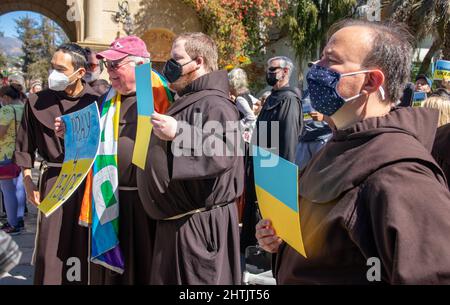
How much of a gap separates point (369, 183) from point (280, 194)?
0.32 meters

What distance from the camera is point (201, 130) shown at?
9.07 feet

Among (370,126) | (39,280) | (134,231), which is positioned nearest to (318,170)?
(370,126)

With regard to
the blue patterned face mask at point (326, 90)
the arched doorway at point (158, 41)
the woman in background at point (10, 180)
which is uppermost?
the arched doorway at point (158, 41)

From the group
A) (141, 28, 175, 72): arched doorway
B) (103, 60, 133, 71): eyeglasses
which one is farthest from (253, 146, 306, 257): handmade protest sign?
(141, 28, 175, 72): arched doorway

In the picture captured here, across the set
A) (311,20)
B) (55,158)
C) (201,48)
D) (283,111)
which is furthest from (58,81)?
(311,20)

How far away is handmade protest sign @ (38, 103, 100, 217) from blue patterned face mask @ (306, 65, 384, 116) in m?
1.71

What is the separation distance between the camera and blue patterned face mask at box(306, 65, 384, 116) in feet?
5.74

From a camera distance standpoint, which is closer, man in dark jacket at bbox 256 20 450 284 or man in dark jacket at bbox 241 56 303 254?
man in dark jacket at bbox 256 20 450 284

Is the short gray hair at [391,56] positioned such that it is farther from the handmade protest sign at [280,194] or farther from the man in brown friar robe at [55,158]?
the man in brown friar robe at [55,158]

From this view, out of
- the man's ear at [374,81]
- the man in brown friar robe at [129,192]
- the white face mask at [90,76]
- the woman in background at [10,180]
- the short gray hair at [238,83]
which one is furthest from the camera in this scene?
the short gray hair at [238,83]

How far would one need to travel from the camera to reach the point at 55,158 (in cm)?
370

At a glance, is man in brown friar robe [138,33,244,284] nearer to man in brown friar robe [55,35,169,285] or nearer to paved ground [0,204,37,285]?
man in brown friar robe [55,35,169,285]

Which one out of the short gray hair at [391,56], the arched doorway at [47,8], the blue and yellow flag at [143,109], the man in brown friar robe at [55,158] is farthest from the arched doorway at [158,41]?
the short gray hair at [391,56]

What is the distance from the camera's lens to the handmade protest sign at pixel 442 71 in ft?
14.0
